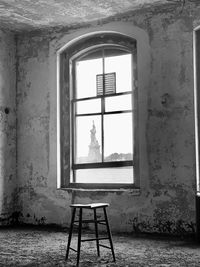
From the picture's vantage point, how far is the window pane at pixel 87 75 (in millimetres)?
6785

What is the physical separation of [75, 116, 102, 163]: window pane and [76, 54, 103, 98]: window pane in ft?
1.39

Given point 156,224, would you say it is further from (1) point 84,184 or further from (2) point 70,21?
(2) point 70,21

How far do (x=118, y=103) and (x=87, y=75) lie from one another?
76cm

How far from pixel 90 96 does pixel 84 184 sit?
1.42m

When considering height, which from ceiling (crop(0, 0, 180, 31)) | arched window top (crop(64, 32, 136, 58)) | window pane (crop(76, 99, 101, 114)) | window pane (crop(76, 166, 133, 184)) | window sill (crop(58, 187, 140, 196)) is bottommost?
window sill (crop(58, 187, 140, 196))

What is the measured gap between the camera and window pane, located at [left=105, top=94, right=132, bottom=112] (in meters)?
6.48

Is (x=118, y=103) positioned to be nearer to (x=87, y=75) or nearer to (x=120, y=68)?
(x=120, y=68)

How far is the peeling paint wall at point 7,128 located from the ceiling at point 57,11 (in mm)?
488

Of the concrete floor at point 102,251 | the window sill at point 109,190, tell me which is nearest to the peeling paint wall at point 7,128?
the concrete floor at point 102,251

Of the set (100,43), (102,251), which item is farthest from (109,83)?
(102,251)

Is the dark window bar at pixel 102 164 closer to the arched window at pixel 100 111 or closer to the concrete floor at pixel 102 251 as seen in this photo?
the arched window at pixel 100 111

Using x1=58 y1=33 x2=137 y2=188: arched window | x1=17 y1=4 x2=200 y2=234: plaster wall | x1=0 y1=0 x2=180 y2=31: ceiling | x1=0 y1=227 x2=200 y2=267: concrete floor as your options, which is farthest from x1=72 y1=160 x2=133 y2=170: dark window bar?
x1=0 y1=0 x2=180 y2=31: ceiling

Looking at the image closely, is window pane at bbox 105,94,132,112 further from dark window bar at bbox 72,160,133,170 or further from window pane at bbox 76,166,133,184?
window pane at bbox 76,166,133,184

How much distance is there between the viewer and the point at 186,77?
5.83 meters
